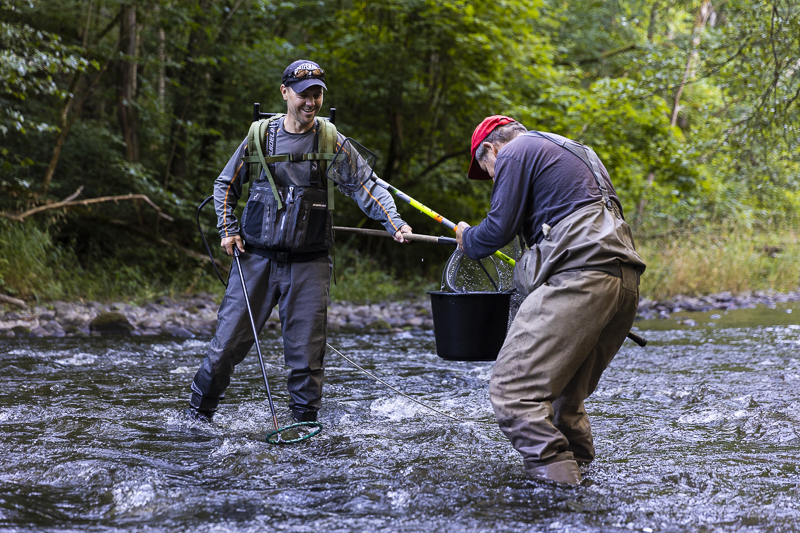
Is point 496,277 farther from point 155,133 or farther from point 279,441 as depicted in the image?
point 155,133

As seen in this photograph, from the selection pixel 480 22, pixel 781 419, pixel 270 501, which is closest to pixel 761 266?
pixel 480 22

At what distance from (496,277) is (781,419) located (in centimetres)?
207

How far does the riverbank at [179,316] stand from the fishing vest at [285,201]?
4.08m

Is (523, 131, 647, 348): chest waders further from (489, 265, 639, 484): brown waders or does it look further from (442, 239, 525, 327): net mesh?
(442, 239, 525, 327): net mesh

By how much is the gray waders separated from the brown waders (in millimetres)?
1323

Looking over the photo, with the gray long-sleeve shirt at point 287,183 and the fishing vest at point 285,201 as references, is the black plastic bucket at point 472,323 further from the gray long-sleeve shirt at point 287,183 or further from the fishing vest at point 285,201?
the fishing vest at point 285,201

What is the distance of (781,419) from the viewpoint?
4.07 meters

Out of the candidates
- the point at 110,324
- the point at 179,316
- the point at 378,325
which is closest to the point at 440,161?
the point at 378,325

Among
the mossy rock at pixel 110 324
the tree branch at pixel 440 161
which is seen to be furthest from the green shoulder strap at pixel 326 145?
the tree branch at pixel 440 161

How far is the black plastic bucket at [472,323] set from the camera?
323 cm

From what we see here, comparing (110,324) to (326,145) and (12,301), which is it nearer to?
(12,301)

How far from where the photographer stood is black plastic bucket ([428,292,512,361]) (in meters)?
3.23

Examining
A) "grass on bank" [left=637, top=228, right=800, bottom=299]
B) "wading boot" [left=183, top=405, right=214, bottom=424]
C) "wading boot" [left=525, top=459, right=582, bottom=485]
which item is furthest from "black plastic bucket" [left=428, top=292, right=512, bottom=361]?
"grass on bank" [left=637, top=228, right=800, bottom=299]

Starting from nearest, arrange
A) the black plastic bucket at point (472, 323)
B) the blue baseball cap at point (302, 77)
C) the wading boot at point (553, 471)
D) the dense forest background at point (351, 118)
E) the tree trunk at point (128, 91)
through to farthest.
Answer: the wading boot at point (553, 471) < the black plastic bucket at point (472, 323) < the blue baseball cap at point (302, 77) < the dense forest background at point (351, 118) < the tree trunk at point (128, 91)
